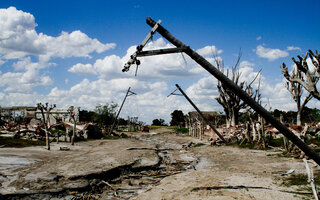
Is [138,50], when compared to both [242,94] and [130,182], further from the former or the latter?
[130,182]

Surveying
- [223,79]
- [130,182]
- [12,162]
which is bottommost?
[130,182]

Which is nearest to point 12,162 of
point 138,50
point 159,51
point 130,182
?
point 130,182

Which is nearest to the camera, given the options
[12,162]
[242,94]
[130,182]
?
[242,94]

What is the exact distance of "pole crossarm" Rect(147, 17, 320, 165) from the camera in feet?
13.6

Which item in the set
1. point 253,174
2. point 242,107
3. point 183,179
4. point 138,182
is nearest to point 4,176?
point 138,182

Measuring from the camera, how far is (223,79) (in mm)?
4180

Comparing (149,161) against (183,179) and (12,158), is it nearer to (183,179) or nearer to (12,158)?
(183,179)

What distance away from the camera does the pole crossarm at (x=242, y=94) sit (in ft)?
13.6

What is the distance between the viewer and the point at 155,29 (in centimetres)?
436

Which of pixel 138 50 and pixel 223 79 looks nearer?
pixel 223 79

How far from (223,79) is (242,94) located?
0.43m

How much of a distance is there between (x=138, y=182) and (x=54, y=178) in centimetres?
249

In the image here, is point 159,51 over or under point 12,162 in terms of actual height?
over

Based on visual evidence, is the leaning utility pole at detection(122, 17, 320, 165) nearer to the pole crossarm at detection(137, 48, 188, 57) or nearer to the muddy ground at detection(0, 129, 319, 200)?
the pole crossarm at detection(137, 48, 188, 57)
